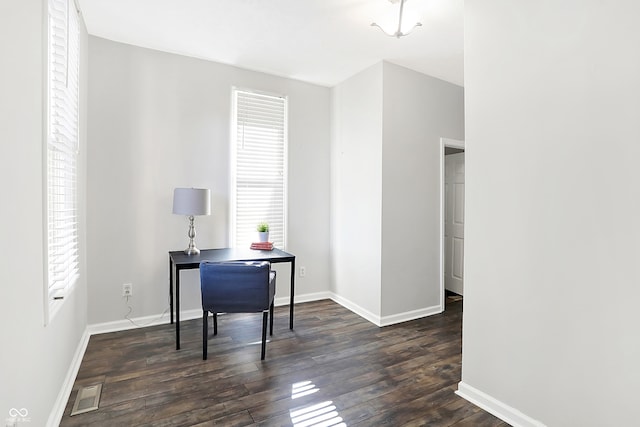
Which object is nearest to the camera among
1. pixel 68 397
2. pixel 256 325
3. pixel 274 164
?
pixel 68 397

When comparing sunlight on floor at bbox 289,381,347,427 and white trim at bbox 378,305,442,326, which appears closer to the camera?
sunlight on floor at bbox 289,381,347,427

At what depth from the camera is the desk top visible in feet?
9.53

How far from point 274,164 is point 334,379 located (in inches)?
96.4

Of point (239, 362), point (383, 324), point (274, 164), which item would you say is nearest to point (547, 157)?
point (383, 324)

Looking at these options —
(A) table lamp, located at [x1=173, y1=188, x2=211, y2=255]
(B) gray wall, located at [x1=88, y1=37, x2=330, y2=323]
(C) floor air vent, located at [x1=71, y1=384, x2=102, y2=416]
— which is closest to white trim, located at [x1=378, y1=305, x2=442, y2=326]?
(B) gray wall, located at [x1=88, y1=37, x2=330, y2=323]

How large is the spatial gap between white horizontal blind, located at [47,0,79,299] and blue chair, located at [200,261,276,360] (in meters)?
0.90

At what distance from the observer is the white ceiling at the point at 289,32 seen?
8.13 feet

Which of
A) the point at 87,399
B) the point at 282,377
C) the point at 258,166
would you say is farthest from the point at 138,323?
the point at 258,166

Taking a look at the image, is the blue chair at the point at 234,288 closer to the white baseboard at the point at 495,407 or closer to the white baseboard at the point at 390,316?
the white baseboard at the point at 390,316

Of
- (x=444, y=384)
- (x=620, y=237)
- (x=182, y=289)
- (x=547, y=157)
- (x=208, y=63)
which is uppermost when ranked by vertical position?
(x=208, y=63)

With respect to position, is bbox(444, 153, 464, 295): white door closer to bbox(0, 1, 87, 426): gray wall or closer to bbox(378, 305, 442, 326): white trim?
bbox(378, 305, 442, 326): white trim

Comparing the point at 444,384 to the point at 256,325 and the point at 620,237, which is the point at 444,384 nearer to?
the point at 620,237

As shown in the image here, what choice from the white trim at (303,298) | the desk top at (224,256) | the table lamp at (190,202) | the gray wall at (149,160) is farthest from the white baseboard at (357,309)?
the table lamp at (190,202)

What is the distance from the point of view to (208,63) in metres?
3.50
